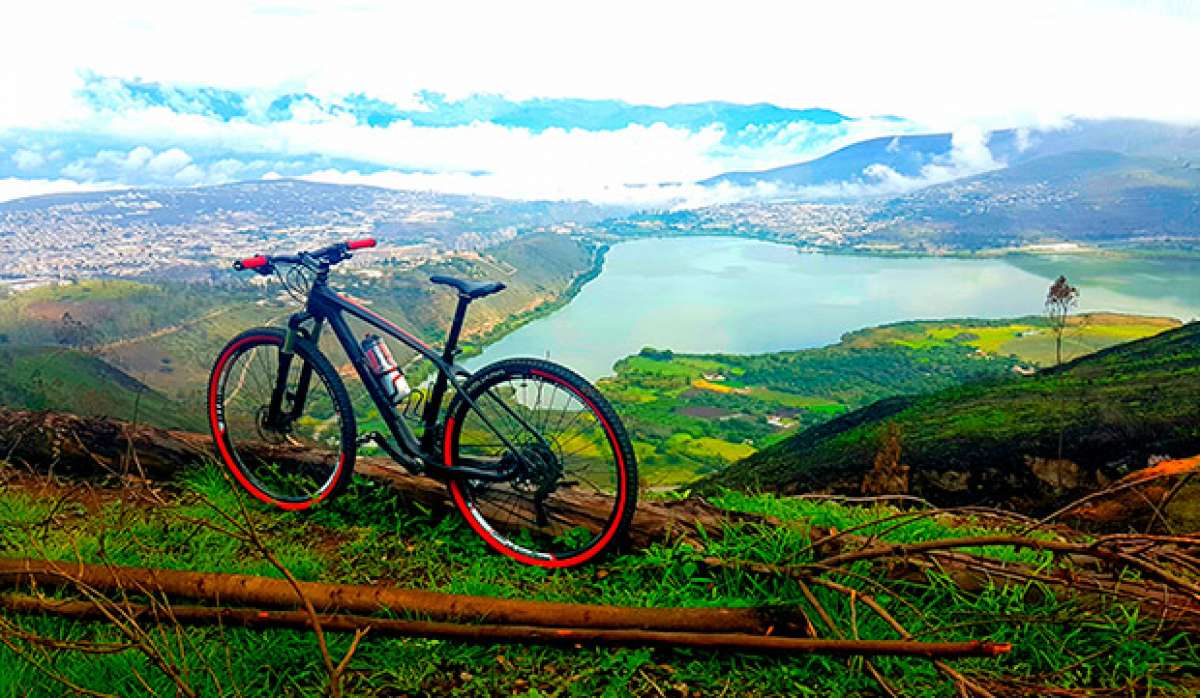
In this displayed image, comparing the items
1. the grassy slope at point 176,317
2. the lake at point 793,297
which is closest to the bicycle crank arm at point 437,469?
the grassy slope at point 176,317

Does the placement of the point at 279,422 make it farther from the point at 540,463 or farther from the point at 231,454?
the point at 540,463

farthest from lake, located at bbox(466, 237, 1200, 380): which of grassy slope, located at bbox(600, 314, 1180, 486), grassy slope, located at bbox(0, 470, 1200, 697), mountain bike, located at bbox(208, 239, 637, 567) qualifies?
grassy slope, located at bbox(0, 470, 1200, 697)

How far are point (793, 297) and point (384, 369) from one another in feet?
389

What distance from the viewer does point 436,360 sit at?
3764 millimetres

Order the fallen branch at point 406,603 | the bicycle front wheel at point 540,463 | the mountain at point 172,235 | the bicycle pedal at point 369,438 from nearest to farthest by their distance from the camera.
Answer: the fallen branch at point 406,603, the bicycle front wheel at point 540,463, the bicycle pedal at point 369,438, the mountain at point 172,235

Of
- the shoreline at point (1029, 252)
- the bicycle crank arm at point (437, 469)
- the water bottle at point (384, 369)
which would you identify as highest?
the shoreline at point (1029, 252)

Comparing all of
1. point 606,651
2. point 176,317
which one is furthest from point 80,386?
point 176,317

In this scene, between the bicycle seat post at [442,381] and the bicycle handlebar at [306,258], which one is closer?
the bicycle seat post at [442,381]

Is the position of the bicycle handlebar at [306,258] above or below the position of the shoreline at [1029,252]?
below

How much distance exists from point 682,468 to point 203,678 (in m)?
48.0

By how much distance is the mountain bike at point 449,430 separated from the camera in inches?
138

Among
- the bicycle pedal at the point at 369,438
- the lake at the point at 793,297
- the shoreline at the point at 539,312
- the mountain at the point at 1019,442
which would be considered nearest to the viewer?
the bicycle pedal at the point at 369,438

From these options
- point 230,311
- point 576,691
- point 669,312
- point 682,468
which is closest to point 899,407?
point 682,468

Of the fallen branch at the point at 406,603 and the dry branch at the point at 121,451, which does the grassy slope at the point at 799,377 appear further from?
the fallen branch at the point at 406,603
